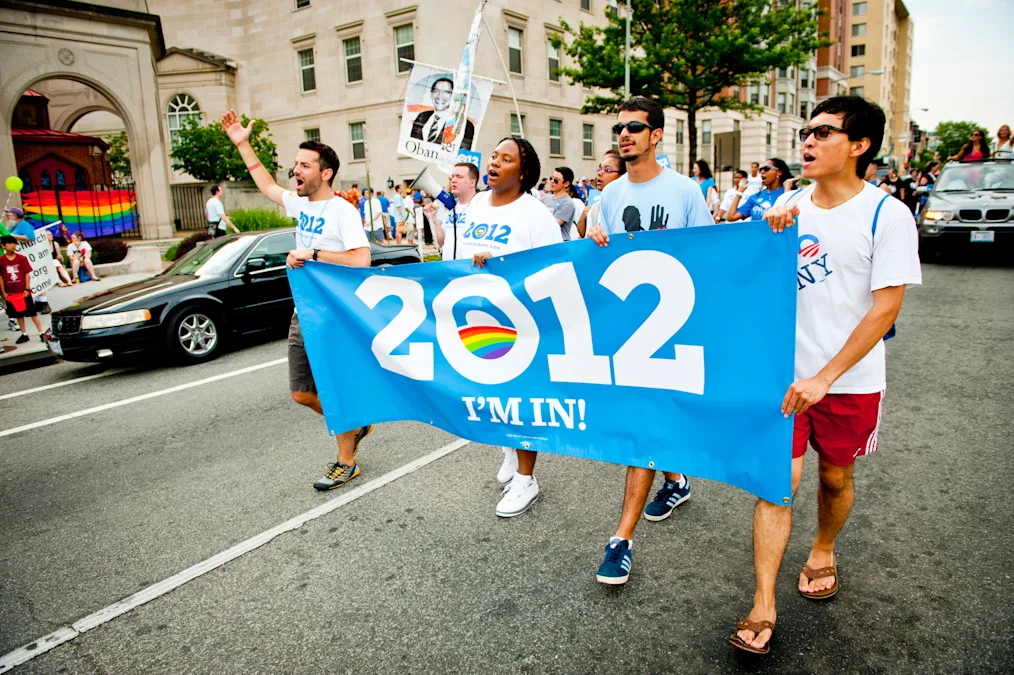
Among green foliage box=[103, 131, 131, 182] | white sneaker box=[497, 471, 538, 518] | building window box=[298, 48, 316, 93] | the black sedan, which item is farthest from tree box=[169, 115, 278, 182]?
white sneaker box=[497, 471, 538, 518]

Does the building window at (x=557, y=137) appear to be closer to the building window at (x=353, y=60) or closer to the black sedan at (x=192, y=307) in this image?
the building window at (x=353, y=60)

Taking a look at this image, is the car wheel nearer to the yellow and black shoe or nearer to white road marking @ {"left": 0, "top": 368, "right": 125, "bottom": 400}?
white road marking @ {"left": 0, "top": 368, "right": 125, "bottom": 400}

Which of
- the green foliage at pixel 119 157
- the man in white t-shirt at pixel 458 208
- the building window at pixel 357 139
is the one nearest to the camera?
the man in white t-shirt at pixel 458 208

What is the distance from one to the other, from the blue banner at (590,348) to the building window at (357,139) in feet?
101

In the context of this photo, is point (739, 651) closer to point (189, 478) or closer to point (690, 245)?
point (690, 245)

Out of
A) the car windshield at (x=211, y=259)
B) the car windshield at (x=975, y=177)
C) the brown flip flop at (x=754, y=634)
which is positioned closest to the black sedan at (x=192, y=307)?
the car windshield at (x=211, y=259)

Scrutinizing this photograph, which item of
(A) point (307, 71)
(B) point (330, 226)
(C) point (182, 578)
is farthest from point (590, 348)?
(A) point (307, 71)

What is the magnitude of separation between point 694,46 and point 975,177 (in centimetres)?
1591

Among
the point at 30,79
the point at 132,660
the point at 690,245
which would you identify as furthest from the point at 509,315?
the point at 30,79

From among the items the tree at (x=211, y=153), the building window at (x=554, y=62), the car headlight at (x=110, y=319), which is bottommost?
the car headlight at (x=110, y=319)

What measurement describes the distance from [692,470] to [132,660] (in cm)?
242

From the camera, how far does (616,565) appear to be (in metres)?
3.04

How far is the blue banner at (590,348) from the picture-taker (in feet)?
8.68

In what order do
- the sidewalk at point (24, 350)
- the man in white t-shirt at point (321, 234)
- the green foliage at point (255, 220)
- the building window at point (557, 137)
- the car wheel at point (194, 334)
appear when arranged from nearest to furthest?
the man in white t-shirt at point (321, 234) → the car wheel at point (194, 334) → the sidewalk at point (24, 350) → the green foliage at point (255, 220) → the building window at point (557, 137)
